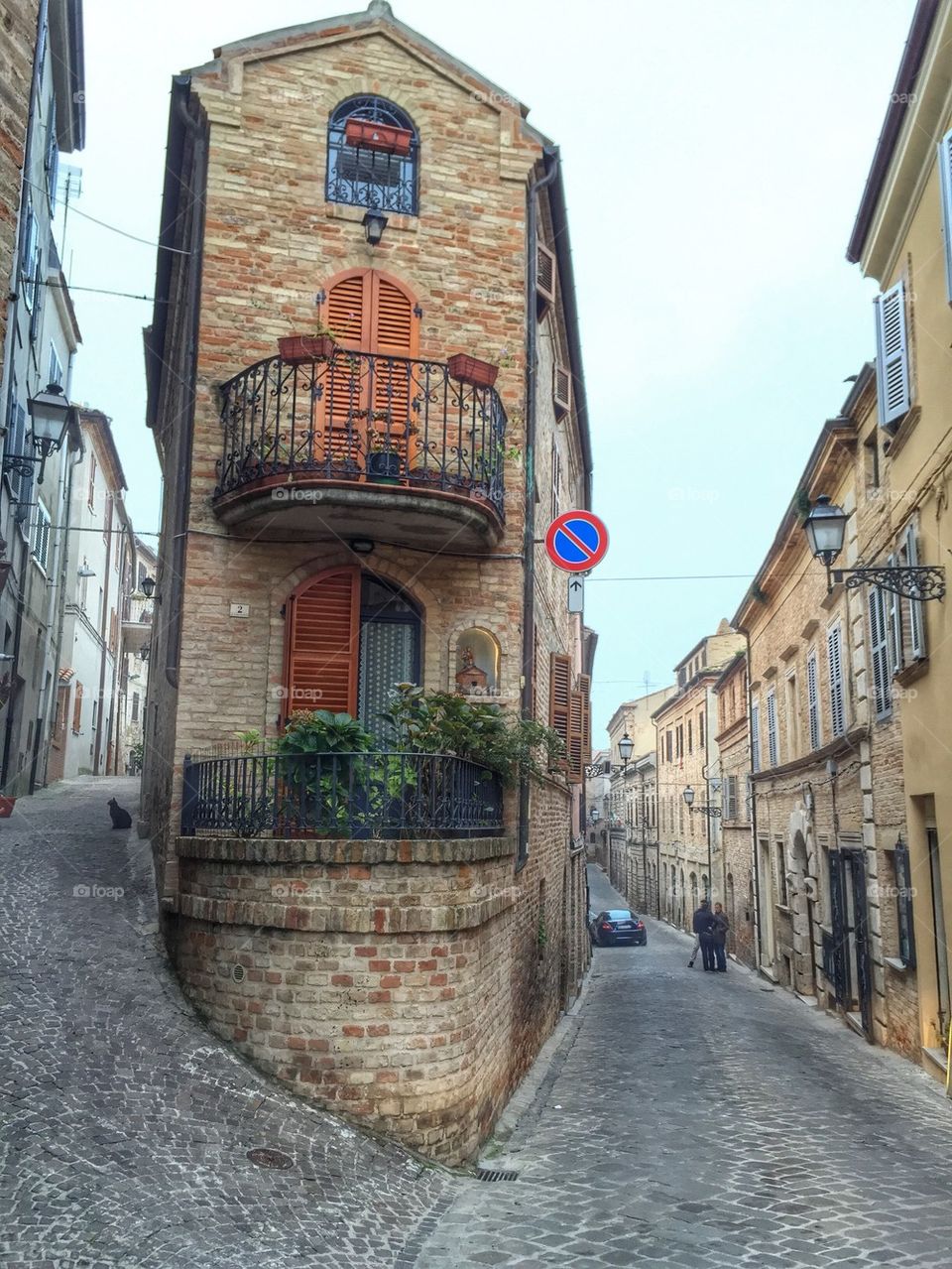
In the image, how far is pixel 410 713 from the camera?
959 cm

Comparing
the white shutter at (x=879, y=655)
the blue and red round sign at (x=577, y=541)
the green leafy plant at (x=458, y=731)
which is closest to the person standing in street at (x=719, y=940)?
the white shutter at (x=879, y=655)

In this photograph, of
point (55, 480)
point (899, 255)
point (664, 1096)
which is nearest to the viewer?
point (664, 1096)

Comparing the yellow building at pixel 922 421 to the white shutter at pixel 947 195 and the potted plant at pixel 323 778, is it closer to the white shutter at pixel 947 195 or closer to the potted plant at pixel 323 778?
the white shutter at pixel 947 195

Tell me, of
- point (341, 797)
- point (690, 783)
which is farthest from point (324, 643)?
point (690, 783)

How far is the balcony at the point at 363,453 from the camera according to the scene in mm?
10031

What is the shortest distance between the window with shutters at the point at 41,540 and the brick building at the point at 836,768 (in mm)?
14769

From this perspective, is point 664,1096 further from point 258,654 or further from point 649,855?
point 649,855

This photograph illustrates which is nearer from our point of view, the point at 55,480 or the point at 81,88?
the point at 81,88

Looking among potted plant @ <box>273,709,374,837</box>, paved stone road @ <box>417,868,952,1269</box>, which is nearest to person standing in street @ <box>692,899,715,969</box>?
paved stone road @ <box>417,868,952,1269</box>

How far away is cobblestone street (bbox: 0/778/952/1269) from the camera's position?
605 cm

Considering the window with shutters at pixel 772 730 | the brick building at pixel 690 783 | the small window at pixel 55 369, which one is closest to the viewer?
the small window at pixel 55 369

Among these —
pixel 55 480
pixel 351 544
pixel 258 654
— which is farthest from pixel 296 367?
pixel 55 480

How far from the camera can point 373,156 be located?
11.8m

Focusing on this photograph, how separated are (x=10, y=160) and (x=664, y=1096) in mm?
10496
